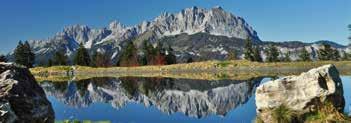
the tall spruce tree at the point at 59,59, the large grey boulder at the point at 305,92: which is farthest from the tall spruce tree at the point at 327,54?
the large grey boulder at the point at 305,92

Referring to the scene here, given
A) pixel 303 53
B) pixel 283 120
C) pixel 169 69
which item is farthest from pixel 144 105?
pixel 303 53

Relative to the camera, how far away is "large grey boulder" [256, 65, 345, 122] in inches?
765

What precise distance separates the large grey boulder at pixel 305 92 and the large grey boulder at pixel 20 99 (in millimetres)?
10315

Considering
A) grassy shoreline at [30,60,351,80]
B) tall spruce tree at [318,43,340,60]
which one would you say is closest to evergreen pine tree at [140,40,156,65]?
grassy shoreline at [30,60,351,80]

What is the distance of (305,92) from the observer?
65.1ft

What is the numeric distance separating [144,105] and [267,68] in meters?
98.7

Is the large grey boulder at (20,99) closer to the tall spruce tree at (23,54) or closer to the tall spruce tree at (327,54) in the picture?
the tall spruce tree at (23,54)

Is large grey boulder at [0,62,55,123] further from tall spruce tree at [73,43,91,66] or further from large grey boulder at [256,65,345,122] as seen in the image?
tall spruce tree at [73,43,91,66]

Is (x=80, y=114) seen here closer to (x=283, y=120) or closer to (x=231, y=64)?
(x=283, y=120)

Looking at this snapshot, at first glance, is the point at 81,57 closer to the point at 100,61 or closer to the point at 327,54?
the point at 100,61

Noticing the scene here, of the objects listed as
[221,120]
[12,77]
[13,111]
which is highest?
[12,77]

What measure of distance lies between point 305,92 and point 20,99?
12.1 metres

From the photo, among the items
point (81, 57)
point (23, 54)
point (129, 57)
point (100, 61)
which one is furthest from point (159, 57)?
point (23, 54)

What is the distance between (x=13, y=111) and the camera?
1193 cm
